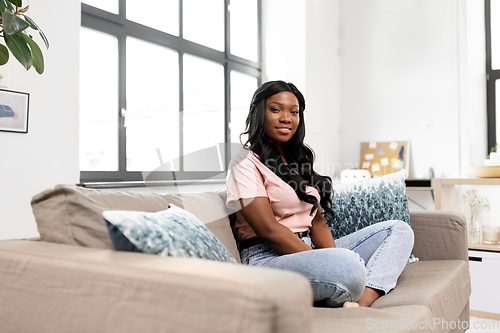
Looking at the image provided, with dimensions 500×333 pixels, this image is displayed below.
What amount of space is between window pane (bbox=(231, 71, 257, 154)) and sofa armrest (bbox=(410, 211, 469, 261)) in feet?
7.72

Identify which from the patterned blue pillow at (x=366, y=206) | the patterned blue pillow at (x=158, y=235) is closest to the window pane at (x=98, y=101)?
the patterned blue pillow at (x=366, y=206)

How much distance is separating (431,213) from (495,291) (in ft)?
2.96

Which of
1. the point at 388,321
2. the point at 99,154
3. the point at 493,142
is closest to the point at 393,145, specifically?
the point at 493,142

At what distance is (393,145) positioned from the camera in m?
4.41

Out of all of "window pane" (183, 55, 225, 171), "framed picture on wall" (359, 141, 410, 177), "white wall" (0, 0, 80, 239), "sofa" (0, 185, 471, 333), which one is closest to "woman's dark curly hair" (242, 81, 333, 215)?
"sofa" (0, 185, 471, 333)

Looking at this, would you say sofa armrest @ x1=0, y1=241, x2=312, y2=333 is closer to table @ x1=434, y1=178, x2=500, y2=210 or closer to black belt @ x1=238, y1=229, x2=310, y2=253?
black belt @ x1=238, y1=229, x2=310, y2=253

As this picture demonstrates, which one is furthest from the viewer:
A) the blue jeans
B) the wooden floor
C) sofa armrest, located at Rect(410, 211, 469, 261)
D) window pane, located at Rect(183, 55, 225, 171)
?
window pane, located at Rect(183, 55, 225, 171)

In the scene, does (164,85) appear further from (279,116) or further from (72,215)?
(72,215)

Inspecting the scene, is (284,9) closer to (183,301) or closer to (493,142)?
(493,142)

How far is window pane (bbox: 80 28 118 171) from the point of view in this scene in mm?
2801

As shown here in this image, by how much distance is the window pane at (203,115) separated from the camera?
3602mm

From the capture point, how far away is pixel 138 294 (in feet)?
2.35

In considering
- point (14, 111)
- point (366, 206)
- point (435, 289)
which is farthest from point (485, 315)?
point (14, 111)

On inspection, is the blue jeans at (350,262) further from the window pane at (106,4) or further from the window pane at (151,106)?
the window pane at (106,4)
